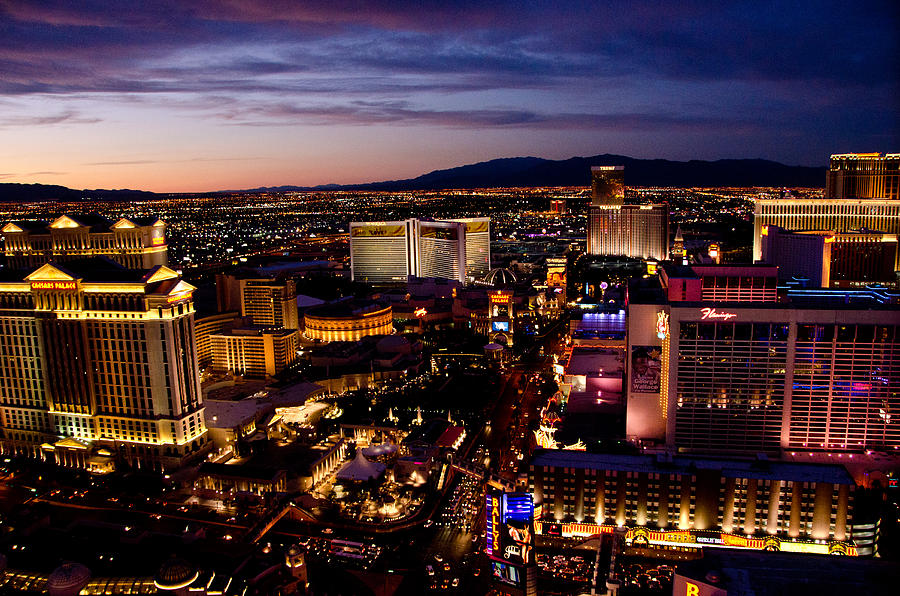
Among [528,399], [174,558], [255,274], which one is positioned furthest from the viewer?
[255,274]

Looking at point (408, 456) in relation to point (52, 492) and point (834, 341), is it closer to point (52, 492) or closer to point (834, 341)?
point (52, 492)

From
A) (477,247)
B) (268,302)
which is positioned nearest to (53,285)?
(268,302)

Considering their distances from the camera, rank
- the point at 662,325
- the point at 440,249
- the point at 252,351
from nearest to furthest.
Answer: the point at 662,325 < the point at 252,351 < the point at 440,249

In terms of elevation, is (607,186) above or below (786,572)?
above

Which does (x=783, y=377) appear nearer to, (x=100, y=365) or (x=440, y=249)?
(x=100, y=365)

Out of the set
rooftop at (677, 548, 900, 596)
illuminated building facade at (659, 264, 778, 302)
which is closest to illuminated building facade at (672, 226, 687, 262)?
illuminated building facade at (659, 264, 778, 302)

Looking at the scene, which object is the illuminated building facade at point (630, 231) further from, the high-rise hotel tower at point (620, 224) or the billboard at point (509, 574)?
the billboard at point (509, 574)

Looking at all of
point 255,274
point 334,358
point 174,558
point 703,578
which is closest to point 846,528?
point 703,578
